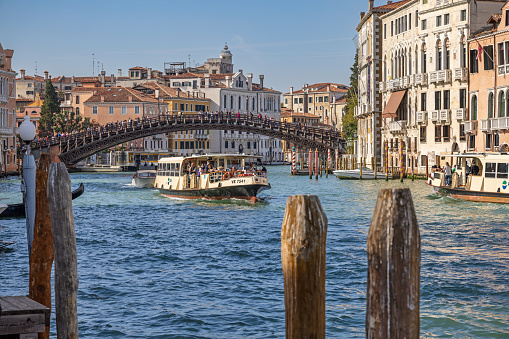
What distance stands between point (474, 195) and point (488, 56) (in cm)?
1041

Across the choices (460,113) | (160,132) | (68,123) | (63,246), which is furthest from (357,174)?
(68,123)

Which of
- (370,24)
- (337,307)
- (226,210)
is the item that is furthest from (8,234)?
(370,24)

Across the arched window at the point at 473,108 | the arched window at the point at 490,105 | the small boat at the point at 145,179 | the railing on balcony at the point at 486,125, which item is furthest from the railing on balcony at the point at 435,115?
the small boat at the point at 145,179

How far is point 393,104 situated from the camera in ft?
132

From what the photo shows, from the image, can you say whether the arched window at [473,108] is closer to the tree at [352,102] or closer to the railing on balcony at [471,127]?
the railing on balcony at [471,127]

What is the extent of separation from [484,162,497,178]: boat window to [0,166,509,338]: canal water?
111 centimetres

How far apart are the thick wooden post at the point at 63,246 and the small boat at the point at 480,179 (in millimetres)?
18114

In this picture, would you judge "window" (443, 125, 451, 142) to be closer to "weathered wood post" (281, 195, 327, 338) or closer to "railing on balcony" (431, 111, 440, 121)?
"railing on balcony" (431, 111, 440, 121)

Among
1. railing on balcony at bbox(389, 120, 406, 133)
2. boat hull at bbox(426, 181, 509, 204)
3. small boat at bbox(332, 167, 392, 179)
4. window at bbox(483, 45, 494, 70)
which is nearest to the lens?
boat hull at bbox(426, 181, 509, 204)

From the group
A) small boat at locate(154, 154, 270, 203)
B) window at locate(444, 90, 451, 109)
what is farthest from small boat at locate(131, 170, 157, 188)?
window at locate(444, 90, 451, 109)

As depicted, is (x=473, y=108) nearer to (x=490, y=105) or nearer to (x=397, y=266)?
(x=490, y=105)

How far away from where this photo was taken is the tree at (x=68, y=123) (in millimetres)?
67188

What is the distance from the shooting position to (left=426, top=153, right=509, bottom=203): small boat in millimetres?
22469

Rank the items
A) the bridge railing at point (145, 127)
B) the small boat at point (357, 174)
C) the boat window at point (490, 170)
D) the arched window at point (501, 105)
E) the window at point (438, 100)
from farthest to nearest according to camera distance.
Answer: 1. the bridge railing at point (145, 127)
2. the small boat at point (357, 174)
3. the window at point (438, 100)
4. the arched window at point (501, 105)
5. the boat window at point (490, 170)
